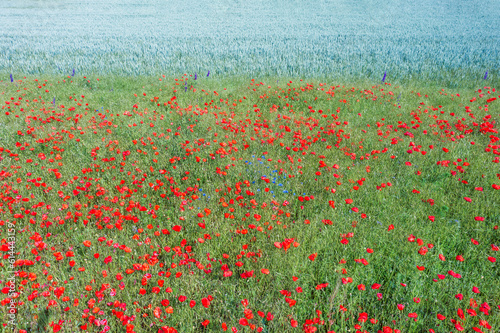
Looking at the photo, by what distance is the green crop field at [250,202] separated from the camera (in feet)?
7.48

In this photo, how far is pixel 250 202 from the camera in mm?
3537

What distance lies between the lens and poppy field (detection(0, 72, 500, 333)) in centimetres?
225

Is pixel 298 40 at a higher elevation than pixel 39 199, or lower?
higher

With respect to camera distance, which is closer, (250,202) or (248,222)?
(248,222)

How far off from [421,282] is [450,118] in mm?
5474

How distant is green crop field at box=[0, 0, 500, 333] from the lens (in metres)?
2.28

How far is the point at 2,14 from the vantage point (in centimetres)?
2659

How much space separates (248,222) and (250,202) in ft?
1.22

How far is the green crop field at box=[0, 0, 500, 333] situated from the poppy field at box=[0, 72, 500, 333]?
0.02 m

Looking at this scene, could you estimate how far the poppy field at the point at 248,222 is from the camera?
88.7 inches

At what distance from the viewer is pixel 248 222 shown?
321 centimetres

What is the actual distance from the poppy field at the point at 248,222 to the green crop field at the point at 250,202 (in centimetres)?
2

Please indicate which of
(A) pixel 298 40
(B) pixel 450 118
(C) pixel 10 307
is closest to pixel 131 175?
(C) pixel 10 307

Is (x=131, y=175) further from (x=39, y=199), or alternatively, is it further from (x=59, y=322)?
(x=59, y=322)
